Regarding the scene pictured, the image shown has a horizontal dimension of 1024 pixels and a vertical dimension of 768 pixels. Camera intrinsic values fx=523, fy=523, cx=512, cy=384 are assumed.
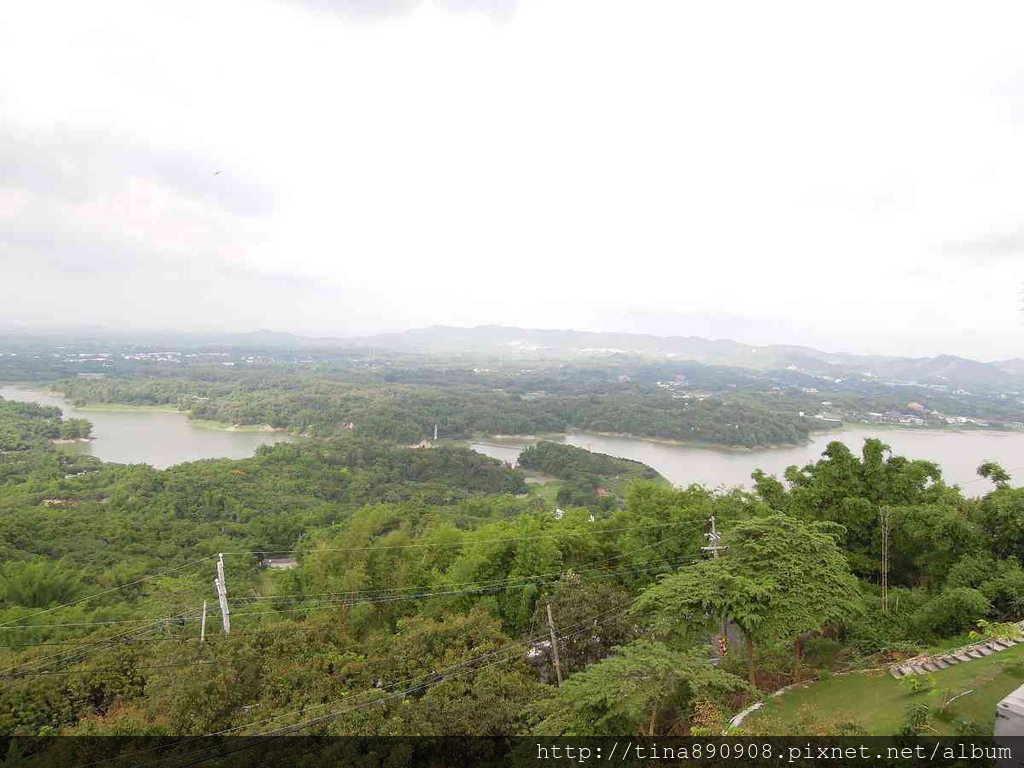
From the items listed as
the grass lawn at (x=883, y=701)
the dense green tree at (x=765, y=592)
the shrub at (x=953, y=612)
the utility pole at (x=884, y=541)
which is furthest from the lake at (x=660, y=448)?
the grass lawn at (x=883, y=701)

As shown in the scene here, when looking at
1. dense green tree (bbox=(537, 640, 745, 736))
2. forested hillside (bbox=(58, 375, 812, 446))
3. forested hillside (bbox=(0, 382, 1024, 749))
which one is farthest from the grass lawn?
forested hillside (bbox=(58, 375, 812, 446))

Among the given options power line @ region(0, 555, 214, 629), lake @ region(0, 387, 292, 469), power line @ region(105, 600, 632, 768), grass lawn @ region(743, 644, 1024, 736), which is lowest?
lake @ region(0, 387, 292, 469)

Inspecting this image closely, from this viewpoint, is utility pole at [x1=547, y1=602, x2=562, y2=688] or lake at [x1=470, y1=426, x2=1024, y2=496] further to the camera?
lake at [x1=470, y1=426, x2=1024, y2=496]

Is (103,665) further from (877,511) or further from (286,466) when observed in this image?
(286,466)

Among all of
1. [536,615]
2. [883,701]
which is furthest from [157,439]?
[883,701]

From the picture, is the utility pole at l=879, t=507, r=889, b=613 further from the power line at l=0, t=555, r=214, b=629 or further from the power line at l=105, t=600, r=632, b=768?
the power line at l=0, t=555, r=214, b=629

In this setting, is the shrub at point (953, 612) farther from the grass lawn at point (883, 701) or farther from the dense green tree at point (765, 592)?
the dense green tree at point (765, 592)

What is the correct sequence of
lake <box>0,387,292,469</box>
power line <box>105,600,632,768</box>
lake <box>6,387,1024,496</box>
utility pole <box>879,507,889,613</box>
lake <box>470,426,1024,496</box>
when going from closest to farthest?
1. power line <box>105,600,632,768</box>
2. utility pole <box>879,507,889,613</box>
3. lake <box>470,426,1024,496</box>
4. lake <box>6,387,1024,496</box>
5. lake <box>0,387,292,469</box>
